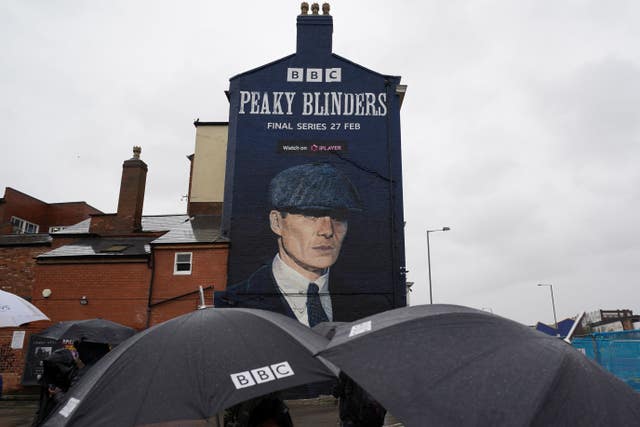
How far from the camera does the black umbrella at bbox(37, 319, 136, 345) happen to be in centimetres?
838

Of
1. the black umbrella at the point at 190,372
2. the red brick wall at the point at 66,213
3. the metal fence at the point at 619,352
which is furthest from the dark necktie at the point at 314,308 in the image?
the red brick wall at the point at 66,213

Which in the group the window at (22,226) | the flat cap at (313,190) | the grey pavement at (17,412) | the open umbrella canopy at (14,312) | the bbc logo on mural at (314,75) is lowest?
the grey pavement at (17,412)

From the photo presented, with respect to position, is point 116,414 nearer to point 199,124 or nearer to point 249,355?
point 249,355

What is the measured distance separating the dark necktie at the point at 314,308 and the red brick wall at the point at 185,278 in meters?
3.29

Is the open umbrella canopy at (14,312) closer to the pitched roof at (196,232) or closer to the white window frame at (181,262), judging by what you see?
the white window frame at (181,262)

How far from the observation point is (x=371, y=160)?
19.3m

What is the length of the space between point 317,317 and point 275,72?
1055 centimetres

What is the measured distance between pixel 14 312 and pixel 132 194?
1536cm

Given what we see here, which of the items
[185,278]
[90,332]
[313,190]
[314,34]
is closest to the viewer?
[90,332]

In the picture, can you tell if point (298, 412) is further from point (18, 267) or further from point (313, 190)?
point (18, 267)

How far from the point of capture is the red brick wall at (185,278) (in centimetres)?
1772

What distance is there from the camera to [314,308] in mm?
17500

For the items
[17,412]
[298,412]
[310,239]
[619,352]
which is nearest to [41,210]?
[17,412]

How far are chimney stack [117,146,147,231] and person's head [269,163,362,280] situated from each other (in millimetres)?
6509
